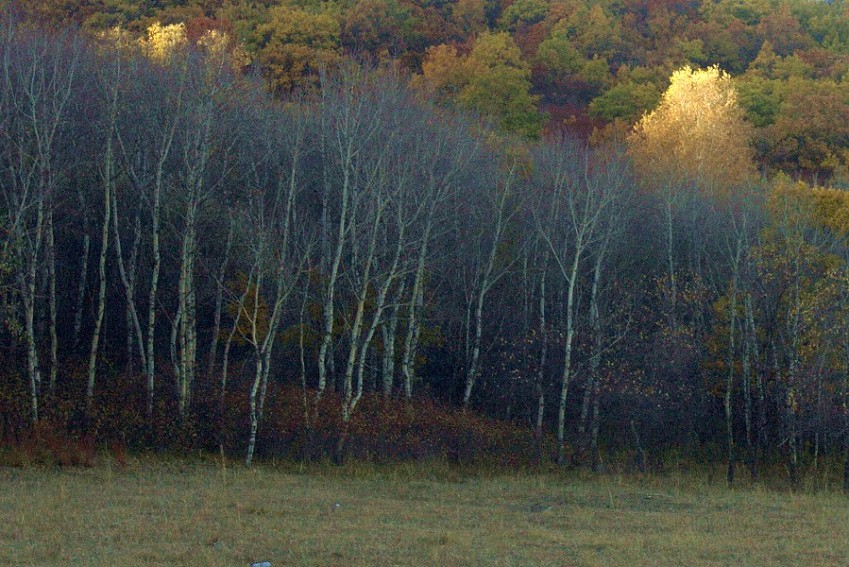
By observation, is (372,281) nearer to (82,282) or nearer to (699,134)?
(82,282)

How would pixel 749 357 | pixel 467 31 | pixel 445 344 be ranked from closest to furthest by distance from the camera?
pixel 749 357
pixel 445 344
pixel 467 31

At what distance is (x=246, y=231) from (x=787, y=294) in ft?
46.0

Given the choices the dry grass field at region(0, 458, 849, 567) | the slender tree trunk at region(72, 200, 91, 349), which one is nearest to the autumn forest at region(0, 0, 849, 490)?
the slender tree trunk at region(72, 200, 91, 349)

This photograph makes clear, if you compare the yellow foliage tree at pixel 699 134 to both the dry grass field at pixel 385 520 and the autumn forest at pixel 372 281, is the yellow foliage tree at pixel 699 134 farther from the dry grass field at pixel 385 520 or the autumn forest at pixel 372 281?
the dry grass field at pixel 385 520

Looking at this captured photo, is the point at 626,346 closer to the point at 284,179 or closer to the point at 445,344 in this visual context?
the point at 445,344

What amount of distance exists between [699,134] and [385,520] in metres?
32.1

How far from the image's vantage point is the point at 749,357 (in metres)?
28.0

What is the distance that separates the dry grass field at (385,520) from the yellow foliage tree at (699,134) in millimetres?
19355

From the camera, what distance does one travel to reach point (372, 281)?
28.1 m

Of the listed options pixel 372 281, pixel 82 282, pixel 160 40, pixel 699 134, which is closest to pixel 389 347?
pixel 372 281

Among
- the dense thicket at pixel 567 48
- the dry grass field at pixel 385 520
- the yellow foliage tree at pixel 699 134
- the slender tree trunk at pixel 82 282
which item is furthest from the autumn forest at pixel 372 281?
the dense thicket at pixel 567 48

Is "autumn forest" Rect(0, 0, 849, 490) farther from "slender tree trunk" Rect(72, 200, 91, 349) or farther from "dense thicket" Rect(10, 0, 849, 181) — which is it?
"dense thicket" Rect(10, 0, 849, 181)

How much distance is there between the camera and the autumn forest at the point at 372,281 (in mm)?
22625

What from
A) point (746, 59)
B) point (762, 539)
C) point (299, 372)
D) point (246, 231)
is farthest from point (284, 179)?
point (746, 59)
